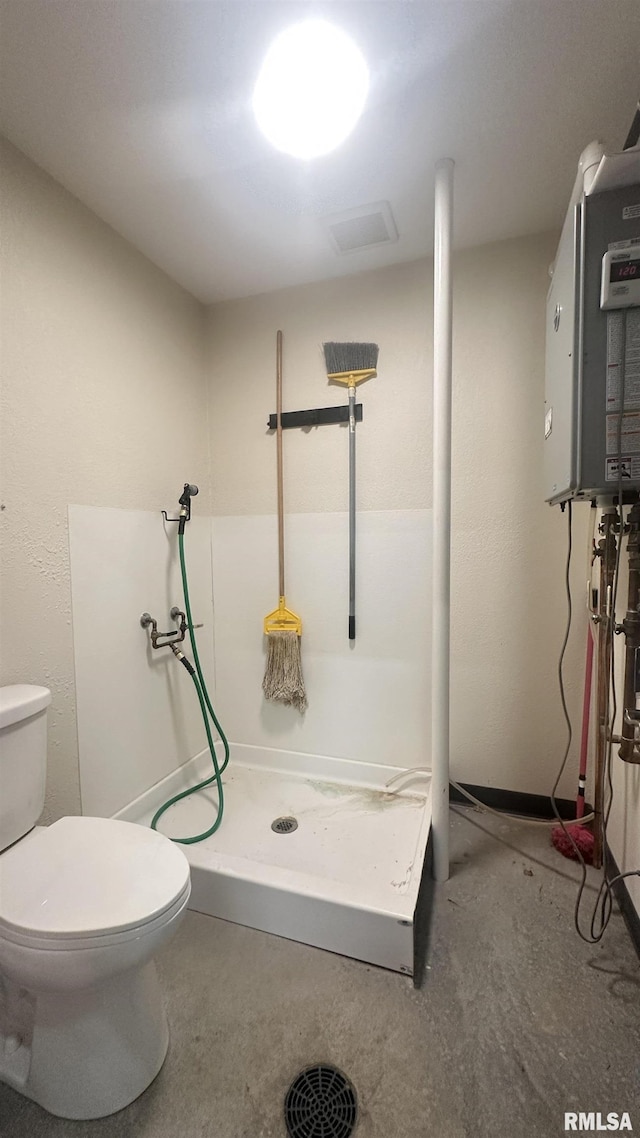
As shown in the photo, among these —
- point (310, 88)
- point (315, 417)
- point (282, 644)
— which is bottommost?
point (282, 644)

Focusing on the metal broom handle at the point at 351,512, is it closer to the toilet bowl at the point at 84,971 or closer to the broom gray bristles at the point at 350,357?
the broom gray bristles at the point at 350,357

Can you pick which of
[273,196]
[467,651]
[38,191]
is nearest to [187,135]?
[273,196]

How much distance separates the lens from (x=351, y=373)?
5.85ft

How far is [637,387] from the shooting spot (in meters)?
0.91

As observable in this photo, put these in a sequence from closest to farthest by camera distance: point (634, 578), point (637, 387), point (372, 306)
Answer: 1. point (637, 387)
2. point (634, 578)
3. point (372, 306)

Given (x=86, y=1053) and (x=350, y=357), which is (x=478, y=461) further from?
(x=86, y=1053)

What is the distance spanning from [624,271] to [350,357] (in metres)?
1.07

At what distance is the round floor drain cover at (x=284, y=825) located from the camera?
157cm

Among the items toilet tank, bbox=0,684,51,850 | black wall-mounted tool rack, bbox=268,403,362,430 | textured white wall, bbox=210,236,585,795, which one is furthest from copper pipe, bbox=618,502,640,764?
toilet tank, bbox=0,684,51,850

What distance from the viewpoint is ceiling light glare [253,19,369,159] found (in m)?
0.96

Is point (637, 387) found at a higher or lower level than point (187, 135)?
lower

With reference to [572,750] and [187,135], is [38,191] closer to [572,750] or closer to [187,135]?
[187,135]

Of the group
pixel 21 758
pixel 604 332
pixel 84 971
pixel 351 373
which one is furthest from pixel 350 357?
pixel 84 971

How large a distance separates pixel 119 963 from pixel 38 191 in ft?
6.69
